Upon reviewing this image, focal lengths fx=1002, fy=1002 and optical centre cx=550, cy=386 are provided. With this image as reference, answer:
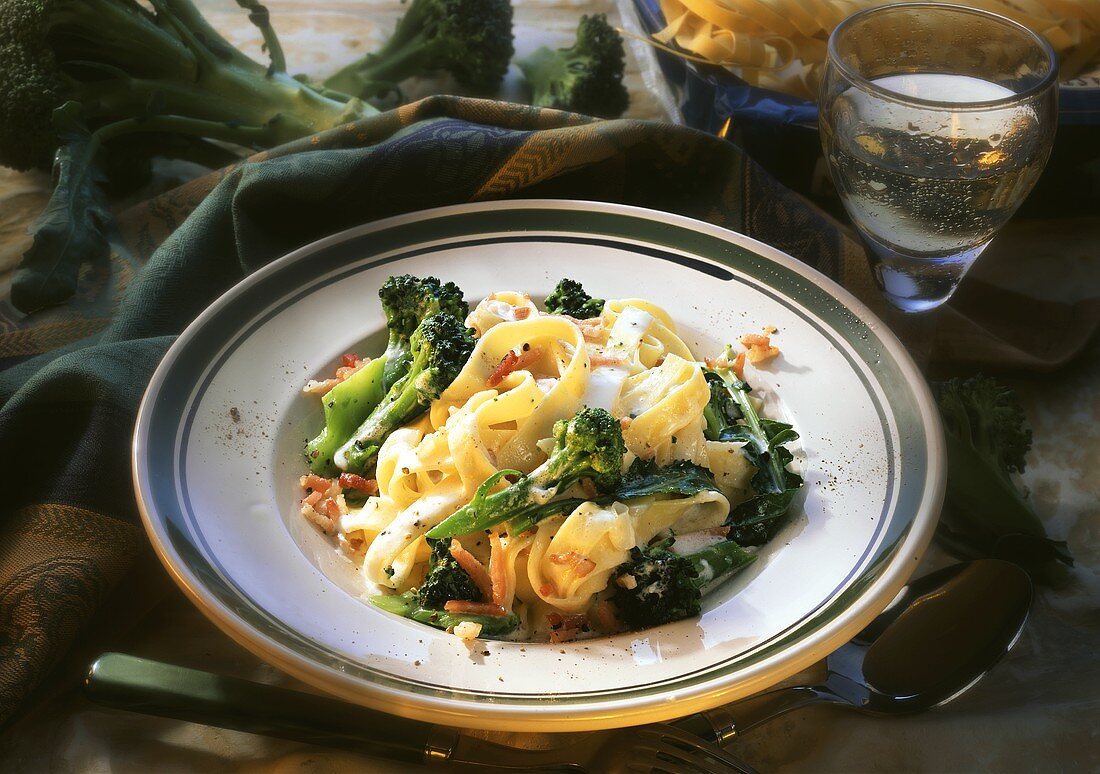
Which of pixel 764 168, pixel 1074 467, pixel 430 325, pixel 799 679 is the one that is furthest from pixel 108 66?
pixel 1074 467

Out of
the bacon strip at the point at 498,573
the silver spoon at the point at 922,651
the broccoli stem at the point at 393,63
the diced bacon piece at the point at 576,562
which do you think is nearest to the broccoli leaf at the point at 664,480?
the diced bacon piece at the point at 576,562

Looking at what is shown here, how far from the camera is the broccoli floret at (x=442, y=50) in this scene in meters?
5.48

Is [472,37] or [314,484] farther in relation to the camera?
[472,37]

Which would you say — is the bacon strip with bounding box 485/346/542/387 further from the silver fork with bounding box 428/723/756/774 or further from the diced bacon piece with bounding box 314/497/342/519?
the silver fork with bounding box 428/723/756/774

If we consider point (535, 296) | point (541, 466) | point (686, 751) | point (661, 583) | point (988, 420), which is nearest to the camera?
point (686, 751)

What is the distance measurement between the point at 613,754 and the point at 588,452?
799 millimetres

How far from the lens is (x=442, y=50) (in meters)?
5.59

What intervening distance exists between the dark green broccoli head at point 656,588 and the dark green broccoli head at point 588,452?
24 centimetres

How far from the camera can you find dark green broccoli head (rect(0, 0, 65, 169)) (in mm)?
4676

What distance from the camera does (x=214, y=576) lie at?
8.54ft

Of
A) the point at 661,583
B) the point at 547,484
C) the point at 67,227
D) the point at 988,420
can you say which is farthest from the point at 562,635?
the point at 67,227

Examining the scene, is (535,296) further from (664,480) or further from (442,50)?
(442,50)

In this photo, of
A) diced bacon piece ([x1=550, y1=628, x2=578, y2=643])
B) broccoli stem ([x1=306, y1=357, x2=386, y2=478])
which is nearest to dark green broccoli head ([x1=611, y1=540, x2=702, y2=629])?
diced bacon piece ([x1=550, y1=628, x2=578, y2=643])

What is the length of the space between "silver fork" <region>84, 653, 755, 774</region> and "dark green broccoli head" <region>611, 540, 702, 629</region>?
291 millimetres
